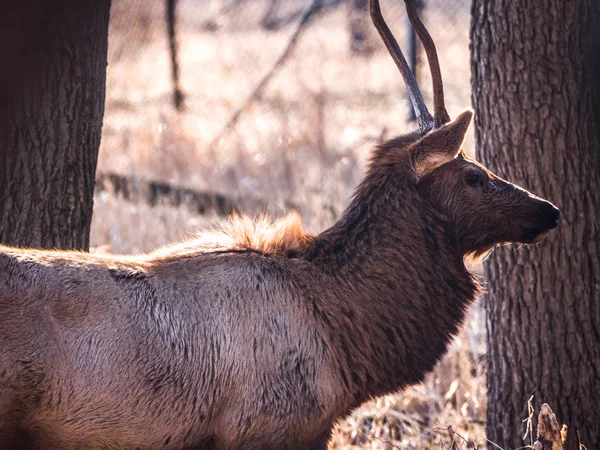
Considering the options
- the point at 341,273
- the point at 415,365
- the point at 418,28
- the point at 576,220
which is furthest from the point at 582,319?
the point at 418,28

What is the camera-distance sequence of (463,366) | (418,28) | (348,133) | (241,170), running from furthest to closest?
1. (348,133)
2. (241,170)
3. (463,366)
4. (418,28)

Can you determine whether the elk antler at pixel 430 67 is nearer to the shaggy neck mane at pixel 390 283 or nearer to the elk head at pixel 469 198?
the elk head at pixel 469 198

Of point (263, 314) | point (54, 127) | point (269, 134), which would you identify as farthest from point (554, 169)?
point (269, 134)

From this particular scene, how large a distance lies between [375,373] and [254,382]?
0.65 metres

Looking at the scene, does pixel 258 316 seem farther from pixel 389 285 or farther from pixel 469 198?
pixel 469 198

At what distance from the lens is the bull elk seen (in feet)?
11.1

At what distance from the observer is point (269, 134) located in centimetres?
1030

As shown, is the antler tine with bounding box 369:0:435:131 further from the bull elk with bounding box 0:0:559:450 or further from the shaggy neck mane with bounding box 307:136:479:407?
the shaggy neck mane with bounding box 307:136:479:407

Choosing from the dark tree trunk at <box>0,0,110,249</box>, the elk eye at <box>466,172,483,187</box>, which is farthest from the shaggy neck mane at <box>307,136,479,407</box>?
the dark tree trunk at <box>0,0,110,249</box>

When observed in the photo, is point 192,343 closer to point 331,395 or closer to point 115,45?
point 331,395

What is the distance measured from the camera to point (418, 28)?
174 inches

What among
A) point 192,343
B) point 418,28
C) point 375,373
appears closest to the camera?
point 192,343

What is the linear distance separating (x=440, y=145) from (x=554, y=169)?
2.96 ft

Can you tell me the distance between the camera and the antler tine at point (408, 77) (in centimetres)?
441
